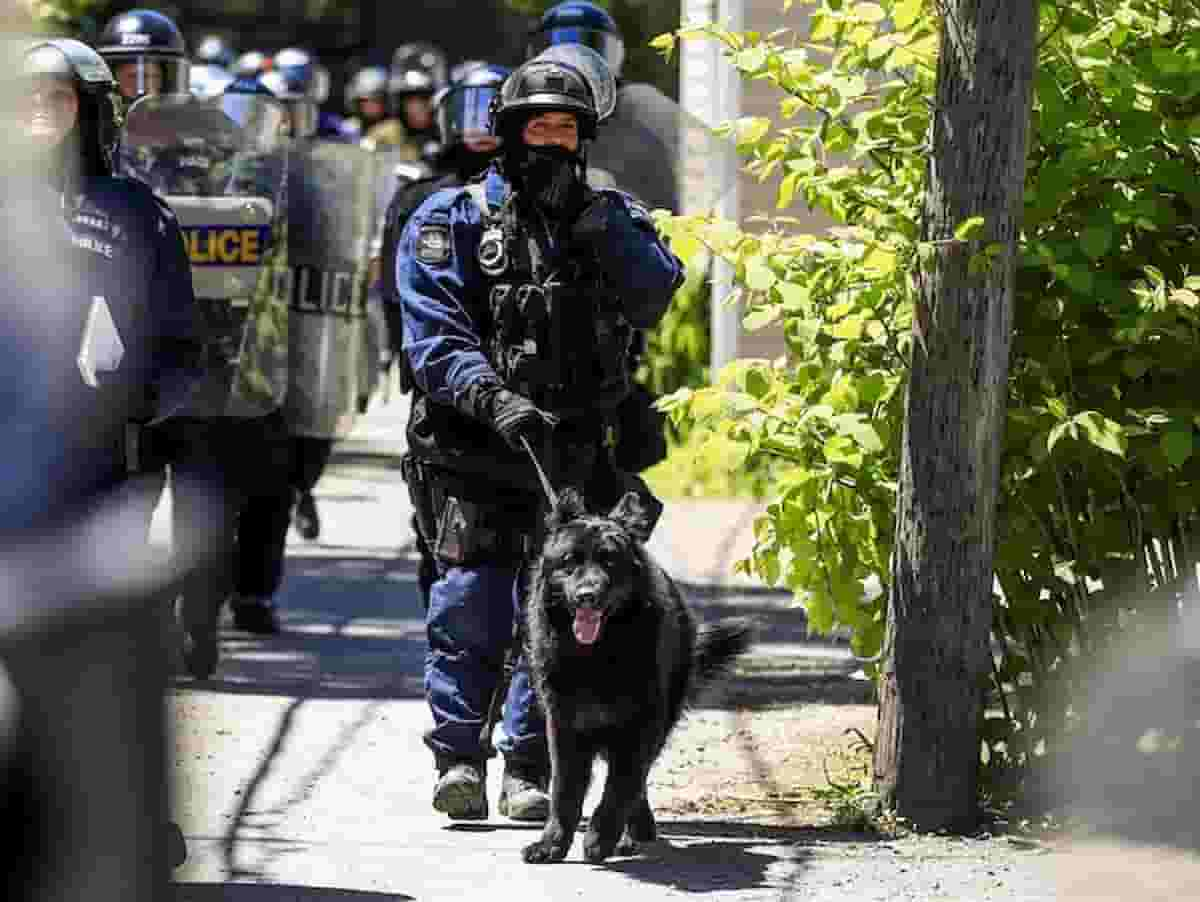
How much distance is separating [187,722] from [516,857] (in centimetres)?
235

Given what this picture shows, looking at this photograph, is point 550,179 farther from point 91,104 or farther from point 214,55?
point 214,55

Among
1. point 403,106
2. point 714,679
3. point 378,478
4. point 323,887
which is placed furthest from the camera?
point 403,106

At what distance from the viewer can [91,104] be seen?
6.88 m

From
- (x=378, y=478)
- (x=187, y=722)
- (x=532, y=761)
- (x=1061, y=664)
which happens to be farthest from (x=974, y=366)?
(x=378, y=478)

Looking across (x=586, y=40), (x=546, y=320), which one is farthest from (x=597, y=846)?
(x=586, y=40)

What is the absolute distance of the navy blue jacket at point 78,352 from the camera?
516cm

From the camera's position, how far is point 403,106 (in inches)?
892

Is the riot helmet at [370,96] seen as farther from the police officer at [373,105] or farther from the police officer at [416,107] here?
the police officer at [416,107]

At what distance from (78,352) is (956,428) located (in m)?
2.20

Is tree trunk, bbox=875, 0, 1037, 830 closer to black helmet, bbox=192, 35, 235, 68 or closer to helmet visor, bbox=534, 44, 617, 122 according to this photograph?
helmet visor, bbox=534, 44, 617, 122

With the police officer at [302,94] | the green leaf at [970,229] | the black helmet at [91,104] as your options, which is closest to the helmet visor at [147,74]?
the police officer at [302,94]

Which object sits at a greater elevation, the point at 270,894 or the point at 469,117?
the point at 469,117

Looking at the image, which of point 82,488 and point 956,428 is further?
point 956,428

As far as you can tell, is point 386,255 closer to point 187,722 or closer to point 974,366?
point 187,722
